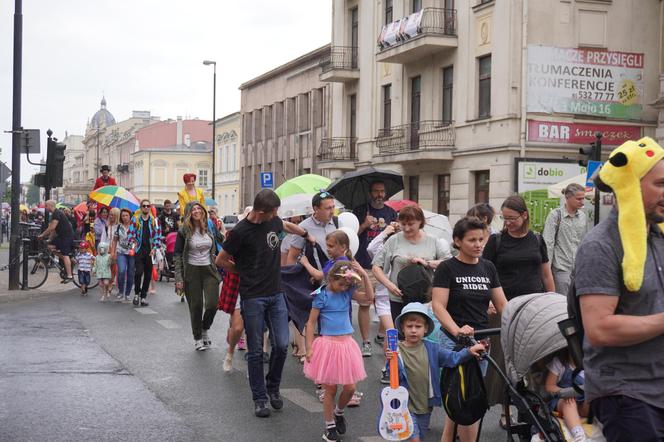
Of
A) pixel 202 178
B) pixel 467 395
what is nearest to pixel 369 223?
pixel 467 395

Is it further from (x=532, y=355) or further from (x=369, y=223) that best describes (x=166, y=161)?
(x=532, y=355)

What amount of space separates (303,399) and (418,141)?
25577 millimetres

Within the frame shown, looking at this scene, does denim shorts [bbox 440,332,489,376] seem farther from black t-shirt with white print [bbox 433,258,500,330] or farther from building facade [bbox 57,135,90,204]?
building facade [bbox 57,135,90,204]

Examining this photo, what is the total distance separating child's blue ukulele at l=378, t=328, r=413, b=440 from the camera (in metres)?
5.46

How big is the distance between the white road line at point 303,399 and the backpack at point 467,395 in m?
2.67

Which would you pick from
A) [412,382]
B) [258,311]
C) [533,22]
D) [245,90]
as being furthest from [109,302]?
[245,90]

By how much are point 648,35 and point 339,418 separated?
25892 millimetres

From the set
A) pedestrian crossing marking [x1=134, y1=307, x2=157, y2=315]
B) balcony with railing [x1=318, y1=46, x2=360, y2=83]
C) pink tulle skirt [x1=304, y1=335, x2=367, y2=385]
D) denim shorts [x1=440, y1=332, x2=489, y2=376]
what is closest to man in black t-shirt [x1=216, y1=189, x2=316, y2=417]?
pink tulle skirt [x1=304, y1=335, x2=367, y2=385]

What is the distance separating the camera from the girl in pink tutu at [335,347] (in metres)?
6.68

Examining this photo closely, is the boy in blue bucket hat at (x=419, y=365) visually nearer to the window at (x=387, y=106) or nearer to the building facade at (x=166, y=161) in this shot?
the window at (x=387, y=106)

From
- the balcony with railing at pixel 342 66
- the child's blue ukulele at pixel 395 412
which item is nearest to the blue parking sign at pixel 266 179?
the balcony with railing at pixel 342 66

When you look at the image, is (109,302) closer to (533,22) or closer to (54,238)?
(54,238)

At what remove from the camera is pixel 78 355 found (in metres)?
10.3

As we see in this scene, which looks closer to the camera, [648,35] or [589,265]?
[589,265]
